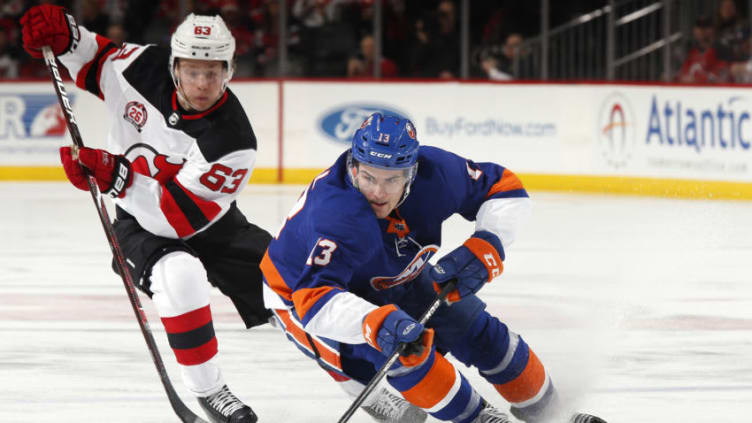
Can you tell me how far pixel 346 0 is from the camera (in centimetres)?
1118

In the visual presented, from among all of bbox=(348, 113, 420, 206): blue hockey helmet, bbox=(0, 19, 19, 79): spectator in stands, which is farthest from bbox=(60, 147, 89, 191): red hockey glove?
bbox=(0, 19, 19, 79): spectator in stands

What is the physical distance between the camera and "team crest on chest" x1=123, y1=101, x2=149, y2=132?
3.85 m

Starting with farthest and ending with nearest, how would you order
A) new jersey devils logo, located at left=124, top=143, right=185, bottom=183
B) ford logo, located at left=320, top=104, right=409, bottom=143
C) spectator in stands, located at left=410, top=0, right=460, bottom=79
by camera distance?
spectator in stands, located at left=410, top=0, right=460, bottom=79 → ford logo, located at left=320, top=104, right=409, bottom=143 → new jersey devils logo, located at left=124, top=143, right=185, bottom=183

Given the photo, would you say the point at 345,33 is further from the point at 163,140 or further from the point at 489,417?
the point at 489,417

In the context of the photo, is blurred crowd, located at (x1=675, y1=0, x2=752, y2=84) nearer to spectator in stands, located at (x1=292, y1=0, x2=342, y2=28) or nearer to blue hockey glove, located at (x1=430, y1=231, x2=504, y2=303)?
spectator in stands, located at (x1=292, y1=0, x2=342, y2=28)

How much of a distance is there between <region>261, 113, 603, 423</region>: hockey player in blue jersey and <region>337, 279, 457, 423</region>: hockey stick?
0.02 m

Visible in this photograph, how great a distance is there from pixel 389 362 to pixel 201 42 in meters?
1.22

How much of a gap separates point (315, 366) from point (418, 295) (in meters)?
1.01

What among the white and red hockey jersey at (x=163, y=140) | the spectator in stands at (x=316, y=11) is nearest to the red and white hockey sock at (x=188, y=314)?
the white and red hockey jersey at (x=163, y=140)

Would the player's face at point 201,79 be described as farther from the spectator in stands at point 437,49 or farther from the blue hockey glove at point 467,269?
the spectator in stands at point 437,49

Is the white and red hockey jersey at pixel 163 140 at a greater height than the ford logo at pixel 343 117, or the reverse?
the white and red hockey jersey at pixel 163 140

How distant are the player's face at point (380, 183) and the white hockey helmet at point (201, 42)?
0.84 m

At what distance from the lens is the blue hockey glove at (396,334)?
110 inches

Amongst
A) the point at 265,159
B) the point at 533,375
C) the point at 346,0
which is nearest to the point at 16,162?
the point at 265,159
